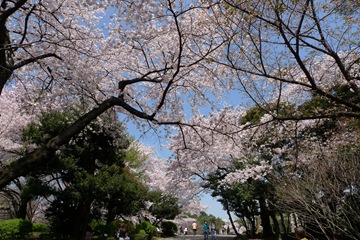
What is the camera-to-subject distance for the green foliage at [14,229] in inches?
537

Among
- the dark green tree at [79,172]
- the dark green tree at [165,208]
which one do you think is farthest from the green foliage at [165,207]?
the dark green tree at [79,172]

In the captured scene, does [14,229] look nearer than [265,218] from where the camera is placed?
Yes

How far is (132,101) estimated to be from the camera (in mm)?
8922

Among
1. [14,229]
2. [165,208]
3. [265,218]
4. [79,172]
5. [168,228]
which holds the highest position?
[79,172]

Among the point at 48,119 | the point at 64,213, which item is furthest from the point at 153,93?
the point at 64,213

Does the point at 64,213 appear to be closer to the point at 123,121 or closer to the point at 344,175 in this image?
the point at 123,121

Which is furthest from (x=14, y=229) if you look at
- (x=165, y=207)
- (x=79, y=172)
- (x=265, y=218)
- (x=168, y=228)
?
(x=168, y=228)

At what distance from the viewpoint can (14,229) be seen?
45.5 ft

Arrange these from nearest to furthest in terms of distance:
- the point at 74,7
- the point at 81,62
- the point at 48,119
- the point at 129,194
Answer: the point at 74,7 < the point at 81,62 < the point at 48,119 < the point at 129,194

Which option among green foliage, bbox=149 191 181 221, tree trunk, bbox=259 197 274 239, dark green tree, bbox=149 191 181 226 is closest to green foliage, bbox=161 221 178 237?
dark green tree, bbox=149 191 181 226

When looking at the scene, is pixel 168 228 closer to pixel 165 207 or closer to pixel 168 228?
pixel 168 228

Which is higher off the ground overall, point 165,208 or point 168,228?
point 165,208

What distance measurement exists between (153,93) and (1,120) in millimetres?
9864

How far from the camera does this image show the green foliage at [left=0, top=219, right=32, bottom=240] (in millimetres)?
13641
